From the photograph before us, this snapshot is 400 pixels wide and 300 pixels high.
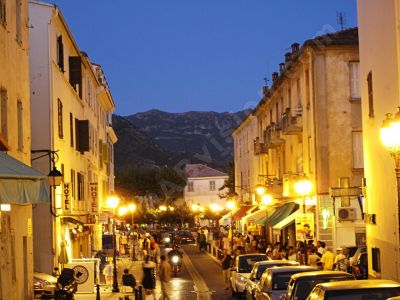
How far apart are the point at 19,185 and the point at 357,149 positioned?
26.2 metres

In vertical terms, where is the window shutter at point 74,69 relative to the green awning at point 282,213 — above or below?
above

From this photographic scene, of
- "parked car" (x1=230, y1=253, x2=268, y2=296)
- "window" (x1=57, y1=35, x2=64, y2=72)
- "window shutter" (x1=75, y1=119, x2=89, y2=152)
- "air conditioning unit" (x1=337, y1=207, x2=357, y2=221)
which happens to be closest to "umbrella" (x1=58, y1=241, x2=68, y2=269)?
"parked car" (x1=230, y1=253, x2=268, y2=296)

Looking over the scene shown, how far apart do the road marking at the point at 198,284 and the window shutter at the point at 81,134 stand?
8.27m

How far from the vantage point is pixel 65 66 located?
120 feet

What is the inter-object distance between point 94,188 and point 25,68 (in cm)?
2178

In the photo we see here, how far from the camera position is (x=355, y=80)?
35.6m

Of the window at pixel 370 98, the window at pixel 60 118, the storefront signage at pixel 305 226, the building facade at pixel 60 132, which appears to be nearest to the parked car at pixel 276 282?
the window at pixel 370 98

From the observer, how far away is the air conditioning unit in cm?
3381

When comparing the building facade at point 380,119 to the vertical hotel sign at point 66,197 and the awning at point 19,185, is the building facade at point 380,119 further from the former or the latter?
the vertical hotel sign at point 66,197

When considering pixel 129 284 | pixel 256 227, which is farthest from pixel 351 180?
pixel 256 227

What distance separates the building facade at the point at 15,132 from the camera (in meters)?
19.3

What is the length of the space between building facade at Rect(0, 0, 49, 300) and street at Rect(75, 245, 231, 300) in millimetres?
7506

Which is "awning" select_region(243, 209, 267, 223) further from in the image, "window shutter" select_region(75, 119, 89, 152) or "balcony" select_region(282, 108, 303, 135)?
"window shutter" select_region(75, 119, 89, 152)

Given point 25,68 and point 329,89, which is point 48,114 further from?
point 329,89
